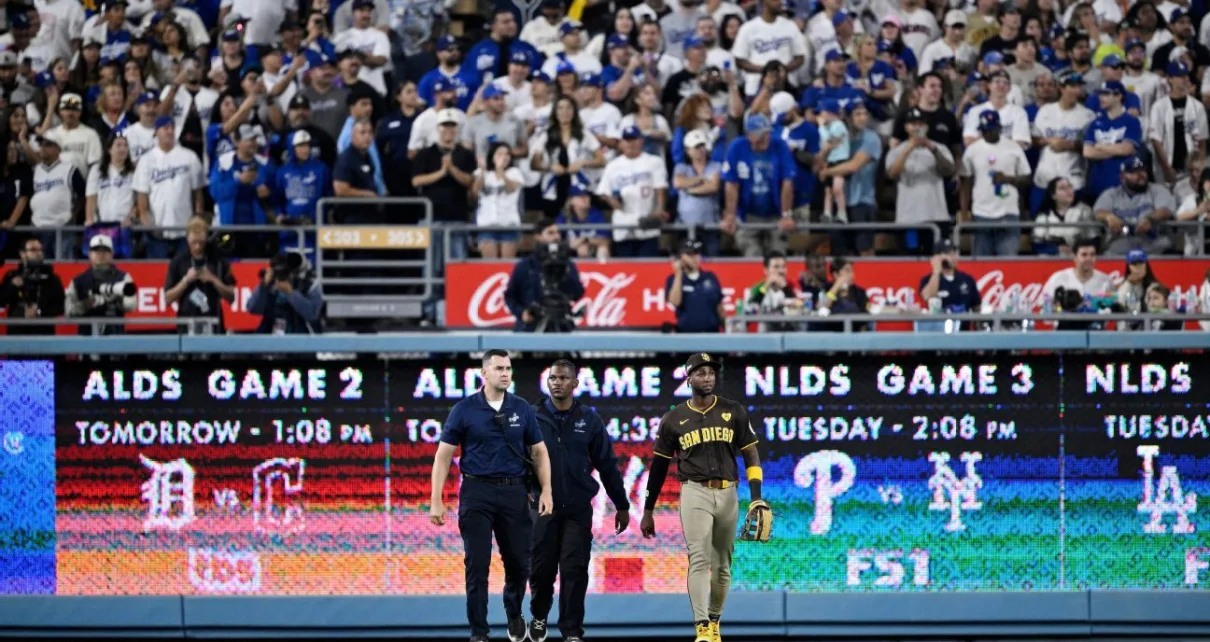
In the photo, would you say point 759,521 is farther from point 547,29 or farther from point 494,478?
point 547,29

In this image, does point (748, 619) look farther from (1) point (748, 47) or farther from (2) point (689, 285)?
(1) point (748, 47)

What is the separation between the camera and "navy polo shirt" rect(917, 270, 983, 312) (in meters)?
16.4

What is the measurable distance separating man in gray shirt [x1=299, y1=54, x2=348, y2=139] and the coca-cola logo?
333cm

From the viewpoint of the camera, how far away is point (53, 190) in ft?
66.8

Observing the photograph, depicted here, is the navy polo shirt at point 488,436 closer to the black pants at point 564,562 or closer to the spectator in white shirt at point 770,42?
the black pants at point 564,562

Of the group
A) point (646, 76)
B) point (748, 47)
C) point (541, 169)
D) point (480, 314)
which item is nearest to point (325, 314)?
point (480, 314)

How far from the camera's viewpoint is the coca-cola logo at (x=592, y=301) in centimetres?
1861

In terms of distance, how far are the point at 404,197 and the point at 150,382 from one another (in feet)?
24.3

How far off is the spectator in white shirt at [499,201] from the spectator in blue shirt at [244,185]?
8.27ft

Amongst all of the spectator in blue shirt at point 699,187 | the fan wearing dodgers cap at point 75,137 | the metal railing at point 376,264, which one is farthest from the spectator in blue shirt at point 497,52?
the fan wearing dodgers cap at point 75,137

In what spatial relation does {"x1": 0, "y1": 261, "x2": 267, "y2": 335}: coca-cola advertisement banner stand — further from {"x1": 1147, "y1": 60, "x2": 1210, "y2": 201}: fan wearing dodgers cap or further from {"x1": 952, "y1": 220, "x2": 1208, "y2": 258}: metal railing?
{"x1": 1147, "y1": 60, "x2": 1210, "y2": 201}: fan wearing dodgers cap

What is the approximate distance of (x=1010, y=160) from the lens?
755 inches

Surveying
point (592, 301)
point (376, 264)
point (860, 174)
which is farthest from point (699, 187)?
point (376, 264)

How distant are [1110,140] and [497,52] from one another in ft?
23.5
